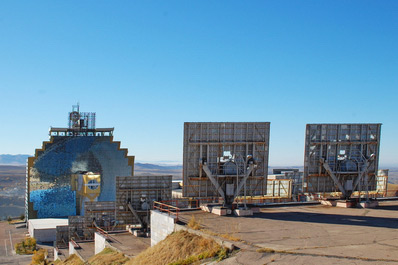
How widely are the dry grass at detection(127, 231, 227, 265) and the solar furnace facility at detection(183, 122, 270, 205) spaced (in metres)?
6.79

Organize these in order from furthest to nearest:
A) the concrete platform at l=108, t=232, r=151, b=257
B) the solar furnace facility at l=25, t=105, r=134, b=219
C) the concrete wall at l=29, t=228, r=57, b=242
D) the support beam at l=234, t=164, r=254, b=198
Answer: the solar furnace facility at l=25, t=105, r=134, b=219
the concrete wall at l=29, t=228, r=57, b=242
the support beam at l=234, t=164, r=254, b=198
the concrete platform at l=108, t=232, r=151, b=257

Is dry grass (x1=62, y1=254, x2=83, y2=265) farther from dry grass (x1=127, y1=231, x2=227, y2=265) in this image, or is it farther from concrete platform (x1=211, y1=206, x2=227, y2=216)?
dry grass (x1=127, y1=231, x2=227, y2=265)

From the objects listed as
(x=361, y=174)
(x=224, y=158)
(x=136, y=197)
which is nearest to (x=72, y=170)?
(x=136, y=197)

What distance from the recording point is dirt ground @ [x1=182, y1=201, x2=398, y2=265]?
45.1 feet

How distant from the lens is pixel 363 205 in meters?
28.0

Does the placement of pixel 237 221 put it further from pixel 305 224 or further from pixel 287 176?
pixel 287 176

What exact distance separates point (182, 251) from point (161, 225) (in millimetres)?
4478

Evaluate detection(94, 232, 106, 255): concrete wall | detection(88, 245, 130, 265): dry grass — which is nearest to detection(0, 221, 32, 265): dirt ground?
detection(94, 232, 106, 255): concrete wall

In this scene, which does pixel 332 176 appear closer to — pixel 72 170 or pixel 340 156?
pixel 340 156

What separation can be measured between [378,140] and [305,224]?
12.8 m

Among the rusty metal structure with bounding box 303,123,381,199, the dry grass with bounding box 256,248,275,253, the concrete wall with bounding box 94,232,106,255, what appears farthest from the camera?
the rusty metal structure with bounding box 303,123,381,199

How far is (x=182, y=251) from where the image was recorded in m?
16.4

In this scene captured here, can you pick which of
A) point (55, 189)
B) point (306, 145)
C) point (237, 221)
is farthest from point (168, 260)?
point (55, 189)

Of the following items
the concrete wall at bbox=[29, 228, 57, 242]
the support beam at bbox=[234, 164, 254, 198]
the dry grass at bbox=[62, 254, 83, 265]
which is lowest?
the concrete wall at bbox=[29, 228, 57, 242]
